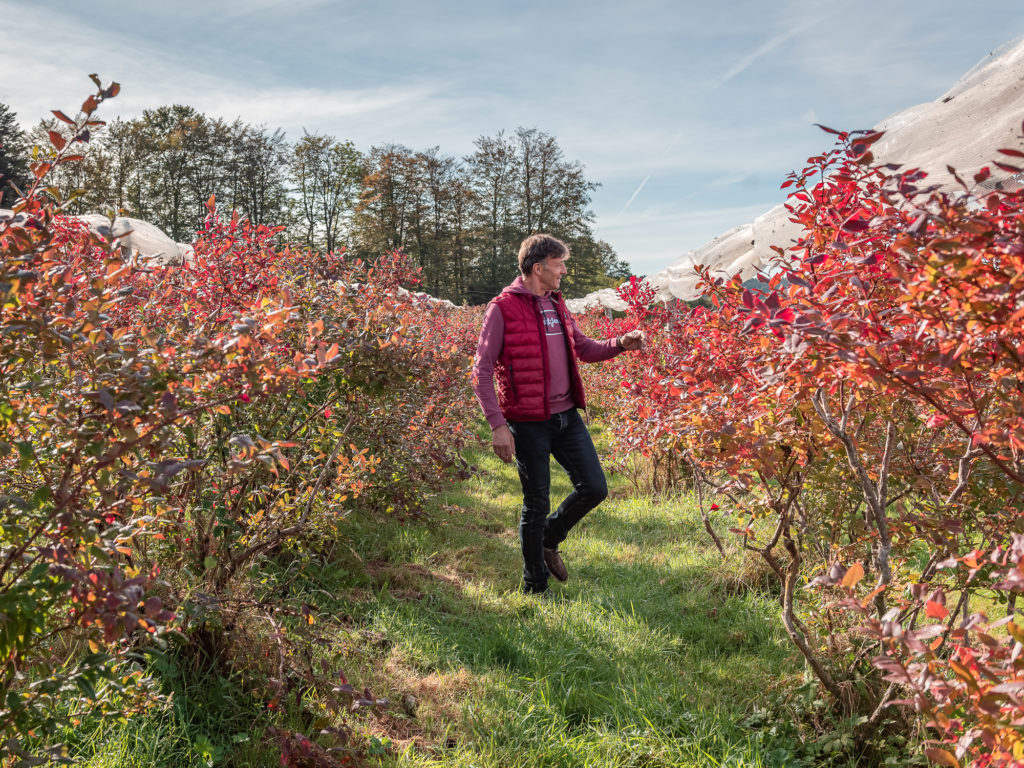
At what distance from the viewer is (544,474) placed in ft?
12.3

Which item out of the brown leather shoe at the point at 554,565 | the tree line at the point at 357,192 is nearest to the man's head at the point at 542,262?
the brown leather shoe at the point at 554,565

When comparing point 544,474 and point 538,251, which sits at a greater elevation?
point 538,251

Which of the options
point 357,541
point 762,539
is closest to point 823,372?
point 762,539

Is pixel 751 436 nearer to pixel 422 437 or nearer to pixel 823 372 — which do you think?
pixel 823 372

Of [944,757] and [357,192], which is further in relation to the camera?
[357,192]

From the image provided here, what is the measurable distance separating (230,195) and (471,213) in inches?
495

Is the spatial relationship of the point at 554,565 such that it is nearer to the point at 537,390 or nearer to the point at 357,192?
the point at 537,390

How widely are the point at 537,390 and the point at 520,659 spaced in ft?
4.58

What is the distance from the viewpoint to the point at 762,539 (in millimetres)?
3930

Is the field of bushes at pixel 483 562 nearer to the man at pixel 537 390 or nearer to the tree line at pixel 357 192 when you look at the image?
the man at pixel 537 390

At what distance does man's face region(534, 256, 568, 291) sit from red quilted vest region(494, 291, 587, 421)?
13 centimetres

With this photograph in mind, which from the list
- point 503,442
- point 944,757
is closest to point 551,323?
point 503,442

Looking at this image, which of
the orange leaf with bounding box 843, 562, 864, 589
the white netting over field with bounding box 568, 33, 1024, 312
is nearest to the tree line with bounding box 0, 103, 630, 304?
the white netting over field with bounding box 568, 33, 1024, 312

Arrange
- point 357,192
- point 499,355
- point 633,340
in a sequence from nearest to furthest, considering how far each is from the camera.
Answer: point 633,340 → point 499,355 → point 357,192
